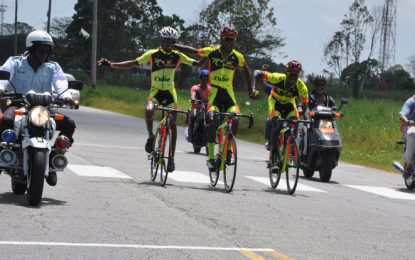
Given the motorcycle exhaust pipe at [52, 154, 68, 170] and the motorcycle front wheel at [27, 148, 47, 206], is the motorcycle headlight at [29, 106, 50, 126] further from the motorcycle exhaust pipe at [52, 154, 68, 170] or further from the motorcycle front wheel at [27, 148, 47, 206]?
the motorcycle exhaust pipe at [52, 154, 68, 170]

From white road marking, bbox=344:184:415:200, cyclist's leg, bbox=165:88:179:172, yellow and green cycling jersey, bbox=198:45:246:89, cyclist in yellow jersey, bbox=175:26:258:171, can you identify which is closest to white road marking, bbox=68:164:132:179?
cyclist's leg, bbox=165:88:179:172

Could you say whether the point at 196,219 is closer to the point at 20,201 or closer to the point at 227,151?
the point at 20,201

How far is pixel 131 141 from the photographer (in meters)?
24.5

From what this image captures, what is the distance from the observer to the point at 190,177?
52.3ft

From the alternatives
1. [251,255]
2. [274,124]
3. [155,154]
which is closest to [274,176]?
[274,124]

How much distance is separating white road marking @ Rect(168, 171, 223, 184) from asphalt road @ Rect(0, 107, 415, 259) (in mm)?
22

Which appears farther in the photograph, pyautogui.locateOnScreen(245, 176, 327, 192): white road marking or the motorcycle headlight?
pyautogui.locateOnScreen(245, 176, 327, 192): white road marking

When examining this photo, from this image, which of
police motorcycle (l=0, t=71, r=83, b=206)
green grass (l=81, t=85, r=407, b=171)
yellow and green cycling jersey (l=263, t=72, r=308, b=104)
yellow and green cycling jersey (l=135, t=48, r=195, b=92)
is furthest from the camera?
green grass (l=81, t=85, r=407, b=171)

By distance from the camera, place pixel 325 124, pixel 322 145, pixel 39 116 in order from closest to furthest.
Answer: pixel 39 116 < pixel 322 145 < pixel 325 124

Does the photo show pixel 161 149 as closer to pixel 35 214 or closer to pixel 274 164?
pixel 274 164

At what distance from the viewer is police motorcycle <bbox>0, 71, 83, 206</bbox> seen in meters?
10.5

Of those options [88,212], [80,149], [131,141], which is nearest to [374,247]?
[88,212]

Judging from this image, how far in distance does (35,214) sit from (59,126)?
58.3 inches

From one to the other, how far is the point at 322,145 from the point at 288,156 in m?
3.08
